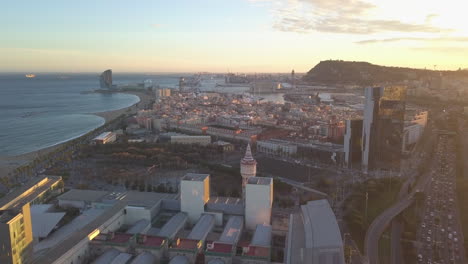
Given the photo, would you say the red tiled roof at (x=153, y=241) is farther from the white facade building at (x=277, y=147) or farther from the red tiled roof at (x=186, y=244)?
the white facade building at (x=277, y=147)

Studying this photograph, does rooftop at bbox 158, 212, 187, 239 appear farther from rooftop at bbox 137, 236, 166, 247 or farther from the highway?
the highway

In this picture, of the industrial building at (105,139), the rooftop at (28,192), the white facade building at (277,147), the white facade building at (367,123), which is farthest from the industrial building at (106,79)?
the white facade building at (367,123)

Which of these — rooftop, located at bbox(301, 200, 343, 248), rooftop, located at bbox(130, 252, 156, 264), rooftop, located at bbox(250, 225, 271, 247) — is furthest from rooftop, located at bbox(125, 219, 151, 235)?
rooftop, located at bbox(301, 200, 343, 248)


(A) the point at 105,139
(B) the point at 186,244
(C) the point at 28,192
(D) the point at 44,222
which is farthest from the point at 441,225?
(A) the point at 105,139

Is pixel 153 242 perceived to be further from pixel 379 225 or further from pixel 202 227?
pixel 379 225

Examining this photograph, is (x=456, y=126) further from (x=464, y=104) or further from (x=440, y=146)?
(x=464, y=104)

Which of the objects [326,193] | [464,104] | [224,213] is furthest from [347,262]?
[464,104]
